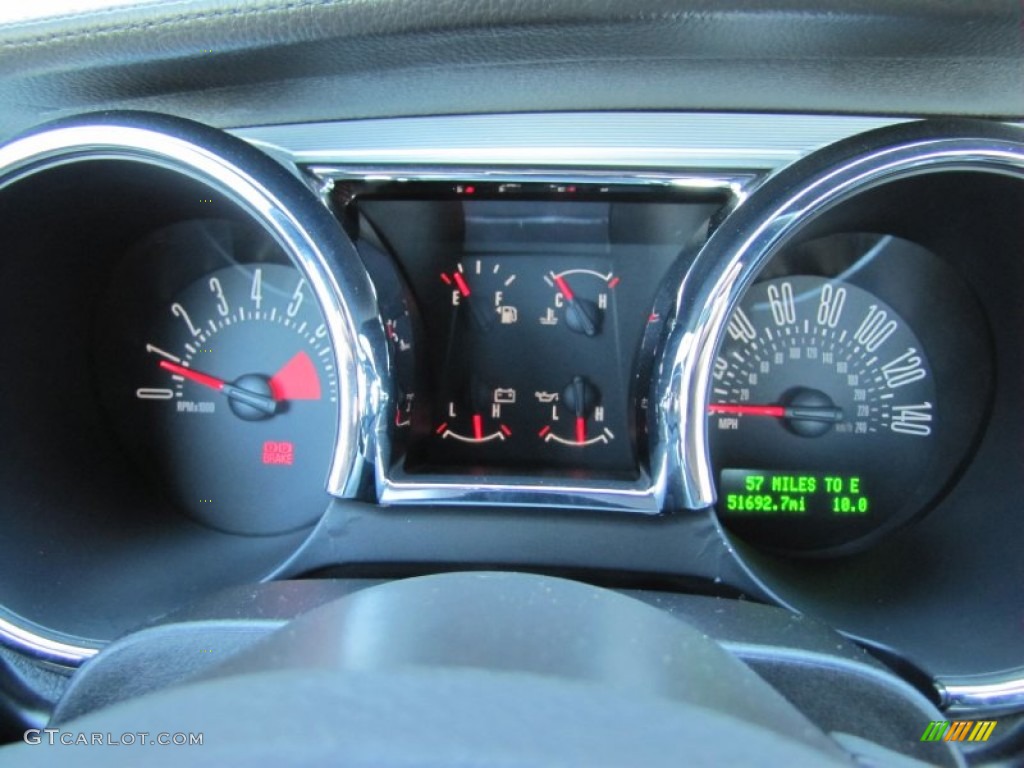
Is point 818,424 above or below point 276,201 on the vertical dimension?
below

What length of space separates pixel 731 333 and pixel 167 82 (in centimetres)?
103

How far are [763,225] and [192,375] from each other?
1079mm

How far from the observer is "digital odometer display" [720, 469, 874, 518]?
68.3 inches

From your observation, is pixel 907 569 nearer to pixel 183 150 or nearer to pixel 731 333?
pixel 731 333

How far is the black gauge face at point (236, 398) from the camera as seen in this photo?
5.84 ft

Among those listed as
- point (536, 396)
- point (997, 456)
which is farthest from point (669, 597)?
point (997, 456)

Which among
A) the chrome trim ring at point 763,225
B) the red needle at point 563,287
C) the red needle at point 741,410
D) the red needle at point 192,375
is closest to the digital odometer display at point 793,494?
the red needle at point 741,410

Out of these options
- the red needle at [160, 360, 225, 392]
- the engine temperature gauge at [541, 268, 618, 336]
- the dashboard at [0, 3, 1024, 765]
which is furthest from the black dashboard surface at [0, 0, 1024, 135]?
the red needle at [160, 360, 225, 392]

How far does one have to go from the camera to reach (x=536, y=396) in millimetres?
1709

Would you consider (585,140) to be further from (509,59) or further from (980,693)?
(980,693)

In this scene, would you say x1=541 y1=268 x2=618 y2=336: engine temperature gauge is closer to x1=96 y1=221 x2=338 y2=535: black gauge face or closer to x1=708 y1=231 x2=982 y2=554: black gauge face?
x1=708 y1=231 x2=982 y2=554: black gauge face

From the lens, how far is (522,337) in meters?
1.71

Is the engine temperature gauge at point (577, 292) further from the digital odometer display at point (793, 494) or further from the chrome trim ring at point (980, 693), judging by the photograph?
the chrome trim ring at point (980, 693)

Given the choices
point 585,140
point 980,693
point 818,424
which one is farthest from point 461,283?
point 980,693
